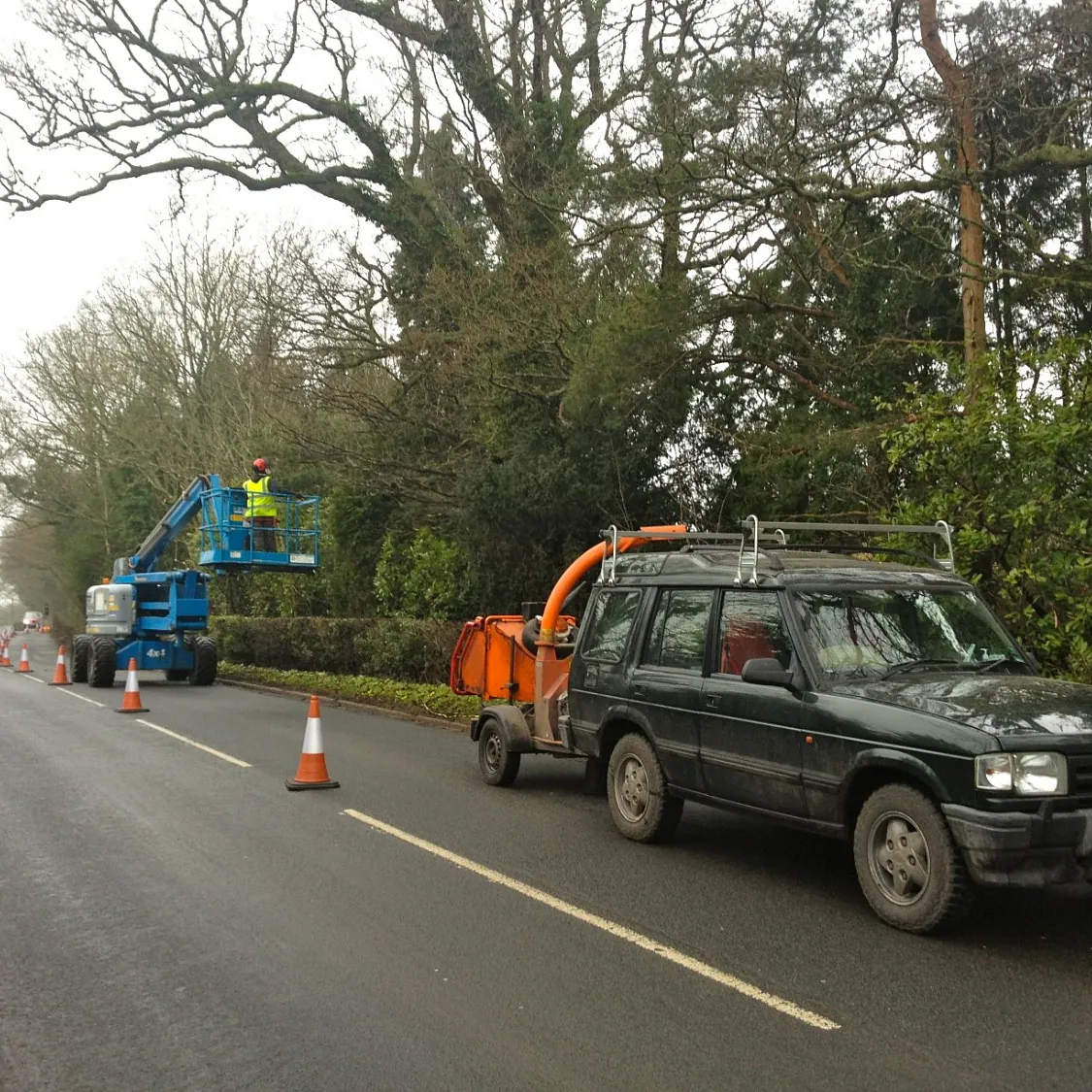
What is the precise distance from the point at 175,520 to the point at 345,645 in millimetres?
4751

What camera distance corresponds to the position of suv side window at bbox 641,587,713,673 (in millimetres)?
7332

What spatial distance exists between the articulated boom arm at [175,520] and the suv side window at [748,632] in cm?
1737

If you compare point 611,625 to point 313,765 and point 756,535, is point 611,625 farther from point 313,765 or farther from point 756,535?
point 313,765

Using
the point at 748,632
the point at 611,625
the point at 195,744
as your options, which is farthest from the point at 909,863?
the point at 195,744

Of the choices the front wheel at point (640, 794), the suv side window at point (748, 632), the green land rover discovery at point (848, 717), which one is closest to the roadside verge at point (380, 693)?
the front wheel at point (640, 794)

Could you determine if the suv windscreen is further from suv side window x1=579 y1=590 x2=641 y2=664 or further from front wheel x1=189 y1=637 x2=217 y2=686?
front wheel x1=189 y1=637 x2=217 y2=686

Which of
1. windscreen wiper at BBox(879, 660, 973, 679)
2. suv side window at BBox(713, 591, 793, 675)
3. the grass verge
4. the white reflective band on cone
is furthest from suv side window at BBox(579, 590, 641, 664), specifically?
the grass verge

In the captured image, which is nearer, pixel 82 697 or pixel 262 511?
pixel 82 697

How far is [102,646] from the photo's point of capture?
76.2 ft

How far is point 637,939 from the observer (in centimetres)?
559

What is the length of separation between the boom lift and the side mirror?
16.6 m

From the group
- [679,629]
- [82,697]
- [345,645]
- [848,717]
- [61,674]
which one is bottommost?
[82,697]

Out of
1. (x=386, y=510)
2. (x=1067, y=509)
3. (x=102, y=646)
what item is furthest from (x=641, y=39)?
(x=102, y=646)

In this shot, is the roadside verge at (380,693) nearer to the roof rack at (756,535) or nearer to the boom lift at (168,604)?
the boom lift at (168,604)
